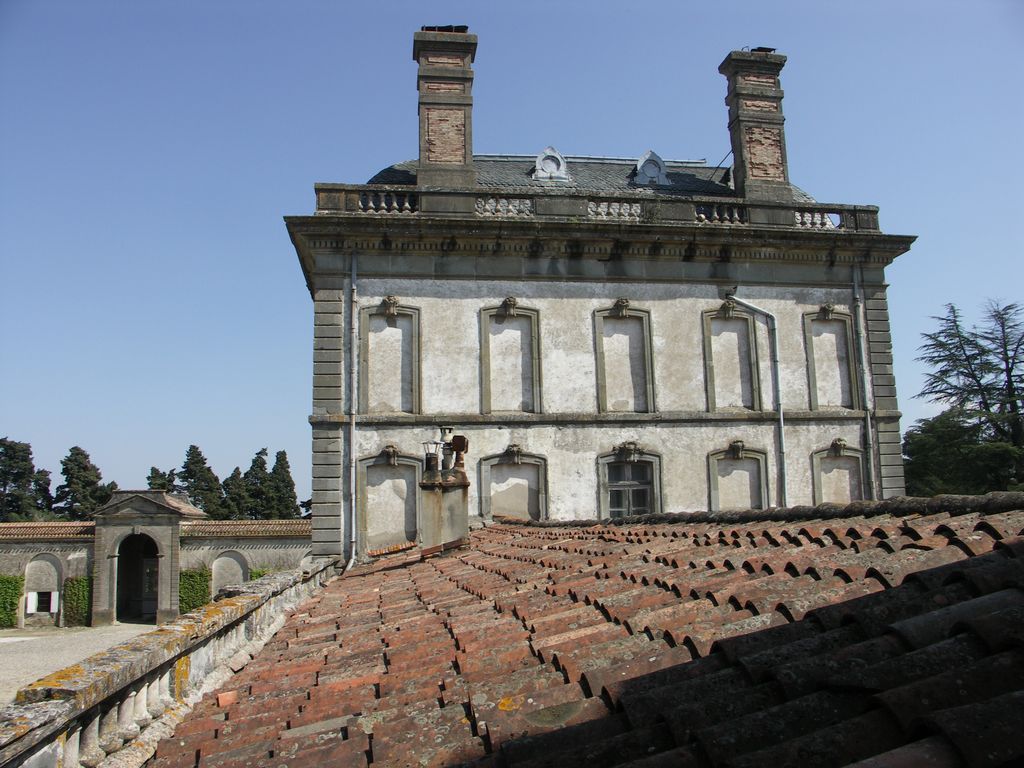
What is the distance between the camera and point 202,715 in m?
4.05

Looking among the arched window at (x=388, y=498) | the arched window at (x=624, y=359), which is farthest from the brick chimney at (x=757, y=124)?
the arched window at (x=388, y=498)

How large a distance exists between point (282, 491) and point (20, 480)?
62.0 feet

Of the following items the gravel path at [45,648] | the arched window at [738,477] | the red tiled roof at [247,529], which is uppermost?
the arched window at [738,477]

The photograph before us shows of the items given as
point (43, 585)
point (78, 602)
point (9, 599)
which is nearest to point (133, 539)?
point (78, 602)

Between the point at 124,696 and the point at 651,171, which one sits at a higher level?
the point at 651,171

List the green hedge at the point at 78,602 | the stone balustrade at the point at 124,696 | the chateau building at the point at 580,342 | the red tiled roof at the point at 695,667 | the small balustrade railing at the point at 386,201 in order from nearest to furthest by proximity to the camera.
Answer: the red tiled roof at the point at 695,667 < the stone balustrade at the point at 124,696 < the chateau building at the point at 580,342 < the small balustrade railing at the point at 386,201 < the green hedge at the point at 78,602

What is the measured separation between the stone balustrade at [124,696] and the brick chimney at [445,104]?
14897mm

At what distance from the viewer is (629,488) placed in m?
18.6

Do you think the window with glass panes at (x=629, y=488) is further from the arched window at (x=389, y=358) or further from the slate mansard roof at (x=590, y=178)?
the slate mansard roof at (x=590, y=178)

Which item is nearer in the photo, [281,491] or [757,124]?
[757,124]

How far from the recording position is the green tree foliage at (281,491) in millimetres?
55375

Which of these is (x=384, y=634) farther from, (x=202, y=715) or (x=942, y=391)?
(x=942, y=391)

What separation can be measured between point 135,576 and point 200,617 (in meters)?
36.3

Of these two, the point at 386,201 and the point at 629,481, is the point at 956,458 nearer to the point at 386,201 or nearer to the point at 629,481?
the point at 629,481
